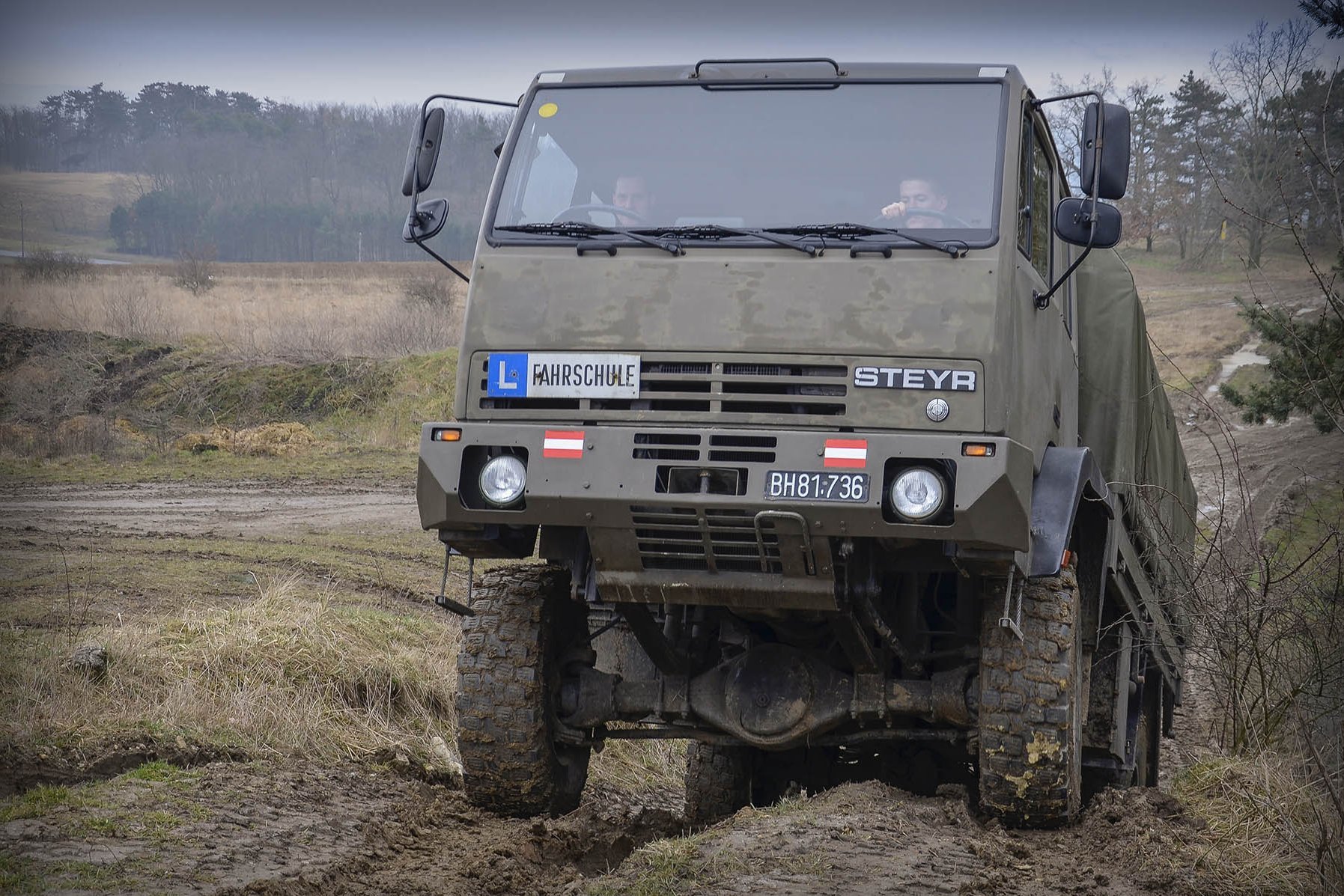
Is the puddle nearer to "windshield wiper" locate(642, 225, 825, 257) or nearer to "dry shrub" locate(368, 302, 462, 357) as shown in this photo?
"dry shrub" locate(368, 302, 462, 357)

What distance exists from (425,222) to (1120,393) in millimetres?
3884

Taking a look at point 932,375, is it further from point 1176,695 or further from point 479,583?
point 1176,695

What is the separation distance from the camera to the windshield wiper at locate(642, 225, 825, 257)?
5.54m

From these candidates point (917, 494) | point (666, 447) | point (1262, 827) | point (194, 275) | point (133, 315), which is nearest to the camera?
point (917, 494)

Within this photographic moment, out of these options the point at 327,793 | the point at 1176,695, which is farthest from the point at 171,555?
the point at 1176,695

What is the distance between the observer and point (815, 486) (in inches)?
202

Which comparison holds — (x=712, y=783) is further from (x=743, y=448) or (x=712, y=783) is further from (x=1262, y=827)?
(x=743, y=448)

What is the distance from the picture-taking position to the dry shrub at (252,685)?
7.02 meters

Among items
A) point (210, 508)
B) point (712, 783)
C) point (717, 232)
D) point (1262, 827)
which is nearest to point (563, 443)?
point (717, 232)

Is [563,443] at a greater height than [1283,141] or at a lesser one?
lesser

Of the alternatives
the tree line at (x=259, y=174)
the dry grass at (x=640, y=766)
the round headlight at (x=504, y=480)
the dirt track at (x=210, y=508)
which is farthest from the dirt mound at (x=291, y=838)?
the tree line at (x=259, y=174)

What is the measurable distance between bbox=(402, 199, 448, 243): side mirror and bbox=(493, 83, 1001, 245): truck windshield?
1.09 ft

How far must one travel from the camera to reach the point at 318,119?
238ft

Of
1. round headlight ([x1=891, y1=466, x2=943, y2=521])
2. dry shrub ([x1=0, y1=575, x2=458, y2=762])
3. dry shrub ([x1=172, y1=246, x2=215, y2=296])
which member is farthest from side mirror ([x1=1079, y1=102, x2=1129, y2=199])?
dry shrub ([x1=172, y1=246, x2=215, y2=296])
